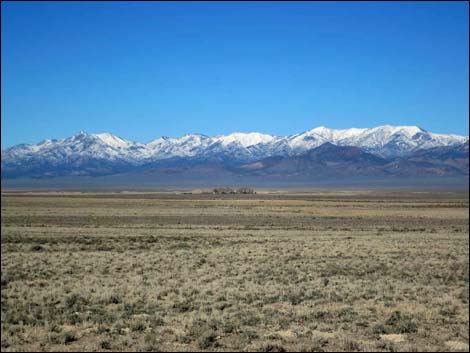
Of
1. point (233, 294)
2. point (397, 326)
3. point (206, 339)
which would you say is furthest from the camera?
point (233, 294)

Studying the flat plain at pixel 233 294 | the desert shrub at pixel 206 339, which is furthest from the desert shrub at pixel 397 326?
the desert shrub at pixel 206 339

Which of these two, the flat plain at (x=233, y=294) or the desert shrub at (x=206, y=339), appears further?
the flat plain at (x=233, y=294)

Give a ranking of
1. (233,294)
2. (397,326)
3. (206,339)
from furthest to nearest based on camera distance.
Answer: (233,294) < (397,326) < (206,339)

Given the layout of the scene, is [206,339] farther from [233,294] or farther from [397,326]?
[233,294]

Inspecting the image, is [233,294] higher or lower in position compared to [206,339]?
lower

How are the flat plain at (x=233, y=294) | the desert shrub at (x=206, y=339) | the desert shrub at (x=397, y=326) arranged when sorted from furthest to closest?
1. the desert shrub at (x=397, y=326)
2. the flat plain at (x=233, y=294)
3. the desert shrub at (x=206, y=339)

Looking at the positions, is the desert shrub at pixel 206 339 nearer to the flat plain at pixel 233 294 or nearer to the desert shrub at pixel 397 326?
the flat plain at pixel 233 294

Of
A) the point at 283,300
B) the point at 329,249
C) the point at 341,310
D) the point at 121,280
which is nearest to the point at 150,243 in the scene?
the point at 329,249

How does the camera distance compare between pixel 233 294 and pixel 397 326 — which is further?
pixel 233 294

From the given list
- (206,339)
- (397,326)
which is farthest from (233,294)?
(397,326)

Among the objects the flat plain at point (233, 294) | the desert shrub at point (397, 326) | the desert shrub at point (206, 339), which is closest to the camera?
the desert shrub at point (206, 339)

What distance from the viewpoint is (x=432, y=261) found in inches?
896

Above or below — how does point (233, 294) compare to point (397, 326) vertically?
below

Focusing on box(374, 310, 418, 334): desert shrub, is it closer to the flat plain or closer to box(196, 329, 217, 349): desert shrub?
the flat plain
